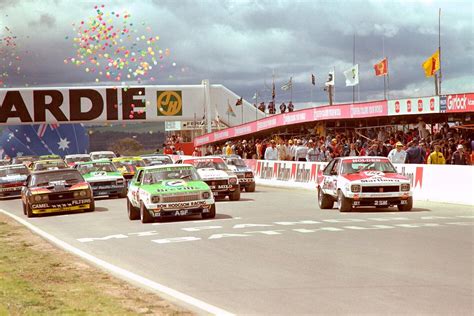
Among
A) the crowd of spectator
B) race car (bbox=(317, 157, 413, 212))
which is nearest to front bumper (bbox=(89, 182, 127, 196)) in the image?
the crowd of spectator

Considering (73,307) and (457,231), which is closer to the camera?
(73,307)

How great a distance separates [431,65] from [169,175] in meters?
21.4

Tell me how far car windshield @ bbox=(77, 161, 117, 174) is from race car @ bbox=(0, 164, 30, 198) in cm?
476

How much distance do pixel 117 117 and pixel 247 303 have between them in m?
65.7

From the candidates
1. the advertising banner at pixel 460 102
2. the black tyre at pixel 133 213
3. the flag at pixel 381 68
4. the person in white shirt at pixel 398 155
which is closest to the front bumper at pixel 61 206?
the black tyre at pixel 133 213

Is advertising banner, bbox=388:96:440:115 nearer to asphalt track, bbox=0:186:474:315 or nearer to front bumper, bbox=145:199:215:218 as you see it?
asphalt track, bbox=0:186:474:315

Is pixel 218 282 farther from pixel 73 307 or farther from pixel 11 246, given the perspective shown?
pixel 11 246

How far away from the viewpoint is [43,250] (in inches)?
630

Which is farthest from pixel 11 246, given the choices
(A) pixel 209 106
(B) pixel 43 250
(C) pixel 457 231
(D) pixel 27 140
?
(D) pixel 27 140

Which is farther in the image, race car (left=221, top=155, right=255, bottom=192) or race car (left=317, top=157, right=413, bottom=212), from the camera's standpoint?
race car (left=221, top=155, right=255, bottom=192)

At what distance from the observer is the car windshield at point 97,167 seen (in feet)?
105

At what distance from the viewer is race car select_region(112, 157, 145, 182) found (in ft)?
118

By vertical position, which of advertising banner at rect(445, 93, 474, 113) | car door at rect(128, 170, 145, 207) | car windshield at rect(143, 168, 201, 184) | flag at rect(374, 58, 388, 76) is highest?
flag at rect(374, 58, 388, 76)

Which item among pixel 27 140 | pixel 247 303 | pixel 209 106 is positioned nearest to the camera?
pixel 247 303
